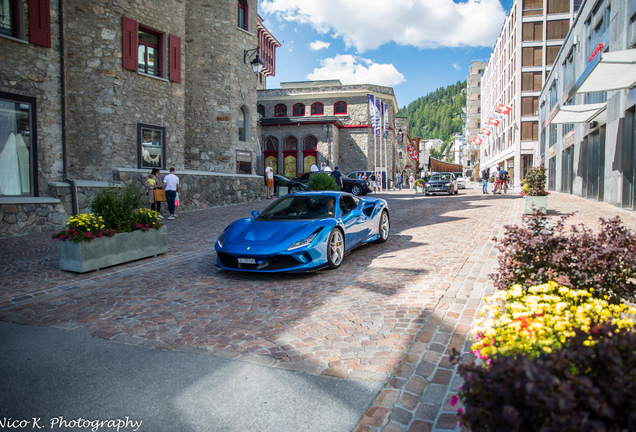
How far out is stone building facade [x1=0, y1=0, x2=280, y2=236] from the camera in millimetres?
11891

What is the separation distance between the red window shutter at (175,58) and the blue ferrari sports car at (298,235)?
12.6m

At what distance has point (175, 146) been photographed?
18203 mm

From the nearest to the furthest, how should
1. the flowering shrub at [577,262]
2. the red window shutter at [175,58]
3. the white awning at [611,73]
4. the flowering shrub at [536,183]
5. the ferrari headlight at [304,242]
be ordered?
the flowering shrub at [577,262], the ferrari headlight at [304,242], the white awning at [611,73], the flowering shrub at [536,183], the red window shutter at [175,58]

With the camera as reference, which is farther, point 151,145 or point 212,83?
point 212,83

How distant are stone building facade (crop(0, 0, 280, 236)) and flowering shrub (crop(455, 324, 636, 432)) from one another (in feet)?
40.8

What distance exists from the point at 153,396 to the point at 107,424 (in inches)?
13.7

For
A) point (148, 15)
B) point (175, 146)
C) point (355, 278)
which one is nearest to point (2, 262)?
point (355, 278)

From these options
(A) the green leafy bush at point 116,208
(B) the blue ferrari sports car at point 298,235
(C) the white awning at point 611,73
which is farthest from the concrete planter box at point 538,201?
(A) the green leafy bush at point 116,208

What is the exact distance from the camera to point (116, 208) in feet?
24.6

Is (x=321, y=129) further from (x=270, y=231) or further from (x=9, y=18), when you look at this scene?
(x=270, y=231)

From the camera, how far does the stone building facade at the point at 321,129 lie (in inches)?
1635

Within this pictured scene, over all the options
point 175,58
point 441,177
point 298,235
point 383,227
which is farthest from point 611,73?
point 441,177

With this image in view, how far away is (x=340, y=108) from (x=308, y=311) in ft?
141

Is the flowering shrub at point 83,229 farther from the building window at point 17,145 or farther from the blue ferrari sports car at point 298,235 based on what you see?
the building window at point 17,145
